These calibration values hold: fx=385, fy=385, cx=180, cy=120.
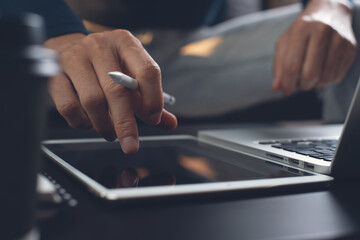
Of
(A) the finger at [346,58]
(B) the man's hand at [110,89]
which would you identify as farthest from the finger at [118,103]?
(A) the finger at [346,58]

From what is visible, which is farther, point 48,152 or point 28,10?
point 28,10

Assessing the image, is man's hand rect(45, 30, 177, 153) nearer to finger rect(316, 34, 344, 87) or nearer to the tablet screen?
the tablet screen

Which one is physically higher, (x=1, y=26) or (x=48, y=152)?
(x=1, y=26)

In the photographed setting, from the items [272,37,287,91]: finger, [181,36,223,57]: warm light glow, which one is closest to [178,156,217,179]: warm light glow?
[272,37,287,91]: finger

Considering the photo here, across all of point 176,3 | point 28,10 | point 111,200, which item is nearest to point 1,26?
point 111,200

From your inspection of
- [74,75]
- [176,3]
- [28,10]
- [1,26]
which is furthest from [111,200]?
[176,3]

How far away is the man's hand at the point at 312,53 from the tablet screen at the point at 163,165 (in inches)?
12.8

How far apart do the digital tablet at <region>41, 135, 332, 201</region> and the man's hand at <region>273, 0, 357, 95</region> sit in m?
0.33

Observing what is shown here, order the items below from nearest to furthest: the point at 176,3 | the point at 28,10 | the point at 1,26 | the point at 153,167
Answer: the point at 1,26
the point at 153,167
the point at 28,10
the point at 176,3

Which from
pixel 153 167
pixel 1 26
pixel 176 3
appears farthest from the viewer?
pixel 176 3

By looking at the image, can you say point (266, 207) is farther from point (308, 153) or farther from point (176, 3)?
point (176, 3)

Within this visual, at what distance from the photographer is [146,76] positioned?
1.31ft

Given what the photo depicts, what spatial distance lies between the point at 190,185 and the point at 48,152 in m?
0.20

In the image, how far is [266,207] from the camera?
263 millimetres
